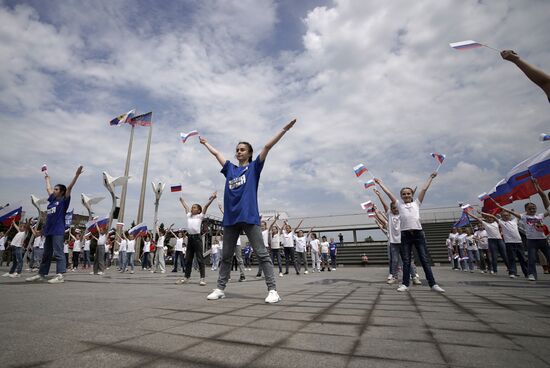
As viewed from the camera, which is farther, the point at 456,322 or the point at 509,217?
the point at 509,217

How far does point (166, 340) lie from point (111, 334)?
0.43 meters

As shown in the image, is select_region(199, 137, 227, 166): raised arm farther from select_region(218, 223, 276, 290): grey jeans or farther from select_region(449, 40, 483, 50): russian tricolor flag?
select_region(449, 40, 483, 50): russian tricolor flag

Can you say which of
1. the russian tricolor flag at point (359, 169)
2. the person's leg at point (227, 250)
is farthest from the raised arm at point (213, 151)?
the russian tricolor flag at point (359, 169)

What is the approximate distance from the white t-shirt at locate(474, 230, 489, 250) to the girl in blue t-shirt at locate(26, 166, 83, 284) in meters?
14.1

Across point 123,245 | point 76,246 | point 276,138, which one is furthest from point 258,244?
point 76,246

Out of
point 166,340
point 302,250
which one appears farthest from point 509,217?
point 166,340

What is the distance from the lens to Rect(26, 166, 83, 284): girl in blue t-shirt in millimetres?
6086

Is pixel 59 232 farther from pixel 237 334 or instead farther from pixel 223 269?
pixel 237 334

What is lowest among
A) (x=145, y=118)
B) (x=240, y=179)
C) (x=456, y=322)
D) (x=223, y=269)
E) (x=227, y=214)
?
(x=456, y=322)

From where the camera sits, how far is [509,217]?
28.7 feet

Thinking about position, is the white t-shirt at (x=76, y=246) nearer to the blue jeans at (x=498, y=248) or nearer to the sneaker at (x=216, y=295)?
the sneaker at (x=216, y=295)

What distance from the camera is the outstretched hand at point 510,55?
2805 millimetres

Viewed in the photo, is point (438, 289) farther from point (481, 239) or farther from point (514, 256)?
point (481, 239)

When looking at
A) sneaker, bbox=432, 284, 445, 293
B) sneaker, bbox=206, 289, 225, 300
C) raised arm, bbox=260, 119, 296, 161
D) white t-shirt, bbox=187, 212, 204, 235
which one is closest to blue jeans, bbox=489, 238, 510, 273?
sneaker, bbox=432, 284, 445, 293
